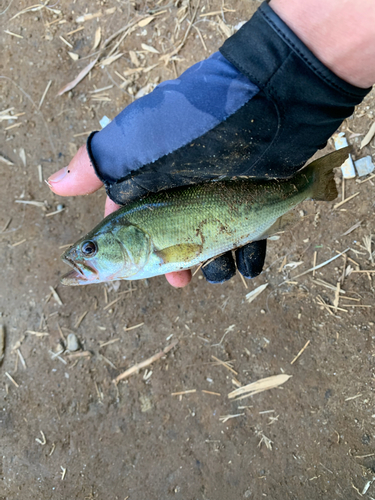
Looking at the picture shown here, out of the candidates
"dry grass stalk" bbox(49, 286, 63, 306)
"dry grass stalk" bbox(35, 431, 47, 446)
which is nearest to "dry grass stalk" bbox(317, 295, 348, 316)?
"dry grass stalk" bbox(49, 286, 63, 306)

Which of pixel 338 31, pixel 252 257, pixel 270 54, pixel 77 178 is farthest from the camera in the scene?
pixel 252 257

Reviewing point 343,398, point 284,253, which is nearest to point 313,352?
point 343,398

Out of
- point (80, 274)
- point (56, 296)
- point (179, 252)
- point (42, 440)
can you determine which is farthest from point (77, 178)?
point (42, 440)

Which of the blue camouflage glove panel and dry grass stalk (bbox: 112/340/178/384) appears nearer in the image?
the blue camouflage glove panel

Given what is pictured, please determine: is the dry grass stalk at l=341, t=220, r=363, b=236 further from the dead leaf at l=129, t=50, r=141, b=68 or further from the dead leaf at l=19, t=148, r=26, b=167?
the dead leaf at l=19, t=148, r=26, b=167

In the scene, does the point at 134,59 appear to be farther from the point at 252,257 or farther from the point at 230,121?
the point at 252,257

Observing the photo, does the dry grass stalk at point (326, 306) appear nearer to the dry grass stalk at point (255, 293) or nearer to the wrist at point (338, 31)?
the dry grass stalk at point (255, 293)
